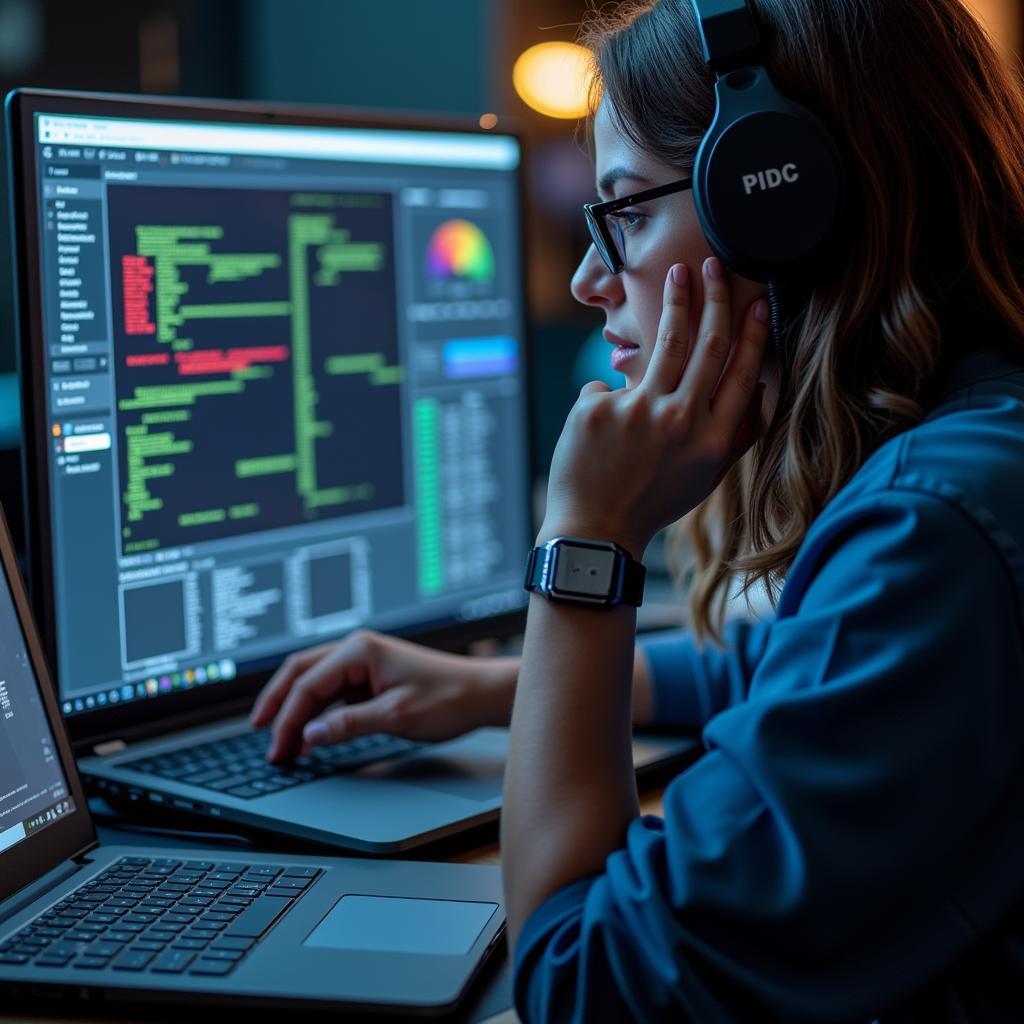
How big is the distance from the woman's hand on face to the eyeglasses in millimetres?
50

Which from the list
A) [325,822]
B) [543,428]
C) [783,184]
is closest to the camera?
[783,184]

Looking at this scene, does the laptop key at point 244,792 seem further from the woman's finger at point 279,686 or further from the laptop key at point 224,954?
the laptop key at point 224,954

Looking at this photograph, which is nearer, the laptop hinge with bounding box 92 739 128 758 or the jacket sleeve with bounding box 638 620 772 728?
the laptop hinge with bounding box 92 739 128 758

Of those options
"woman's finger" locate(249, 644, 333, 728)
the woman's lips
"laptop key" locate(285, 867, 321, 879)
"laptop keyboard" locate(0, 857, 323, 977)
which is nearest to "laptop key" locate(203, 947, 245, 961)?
"laptop keyboard" locate(0, 857, 323, 977)

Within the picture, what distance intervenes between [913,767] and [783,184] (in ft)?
1.12

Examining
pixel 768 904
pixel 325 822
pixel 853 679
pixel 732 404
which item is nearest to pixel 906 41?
pixel 732 404

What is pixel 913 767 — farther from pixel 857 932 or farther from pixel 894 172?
pixel 894 172

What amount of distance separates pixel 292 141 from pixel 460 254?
21 cm

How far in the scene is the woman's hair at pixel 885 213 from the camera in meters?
0.73

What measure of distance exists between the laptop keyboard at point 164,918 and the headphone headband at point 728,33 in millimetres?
545

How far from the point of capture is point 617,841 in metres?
0.66

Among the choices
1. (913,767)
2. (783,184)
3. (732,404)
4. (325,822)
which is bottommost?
(325,822)

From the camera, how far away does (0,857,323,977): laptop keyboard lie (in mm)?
665

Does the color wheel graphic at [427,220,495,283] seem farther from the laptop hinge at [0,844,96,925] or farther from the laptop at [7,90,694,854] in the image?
the laptop hinge at [0,844,96,925]
